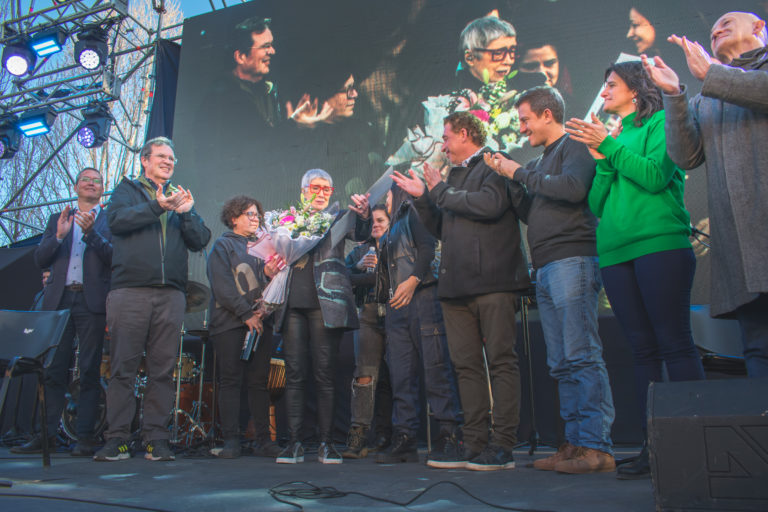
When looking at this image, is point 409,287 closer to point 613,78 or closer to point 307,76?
point 613,78

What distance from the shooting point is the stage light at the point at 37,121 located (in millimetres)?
7812

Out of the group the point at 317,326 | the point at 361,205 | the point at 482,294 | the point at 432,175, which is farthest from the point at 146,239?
the point at 482,294

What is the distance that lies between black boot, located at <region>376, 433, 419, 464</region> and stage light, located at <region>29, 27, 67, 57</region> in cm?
742

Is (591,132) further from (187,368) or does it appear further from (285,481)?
(187,368)

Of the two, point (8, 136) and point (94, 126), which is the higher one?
point (8, 136)

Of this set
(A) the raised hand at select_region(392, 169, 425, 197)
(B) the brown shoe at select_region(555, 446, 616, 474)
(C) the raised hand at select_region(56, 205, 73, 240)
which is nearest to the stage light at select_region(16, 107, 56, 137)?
(C) the raised hand at select_region(56, 205, 73, 240)

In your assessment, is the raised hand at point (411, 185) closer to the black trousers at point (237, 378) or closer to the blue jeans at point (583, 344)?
the blue jeans at point (583, 344)

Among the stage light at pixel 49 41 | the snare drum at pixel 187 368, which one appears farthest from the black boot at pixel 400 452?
the stage light at pixel 49 41

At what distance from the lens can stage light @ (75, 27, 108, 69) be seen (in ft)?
23.9

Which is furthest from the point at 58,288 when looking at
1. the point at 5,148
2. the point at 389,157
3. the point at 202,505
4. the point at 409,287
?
the point at 5,148

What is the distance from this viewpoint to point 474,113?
5445 millimetres

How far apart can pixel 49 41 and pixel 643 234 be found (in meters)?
8.32

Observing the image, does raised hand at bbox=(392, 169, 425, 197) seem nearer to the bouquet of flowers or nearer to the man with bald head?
the bouquet of flowers

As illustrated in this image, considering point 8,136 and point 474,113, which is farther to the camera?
point 8,136
